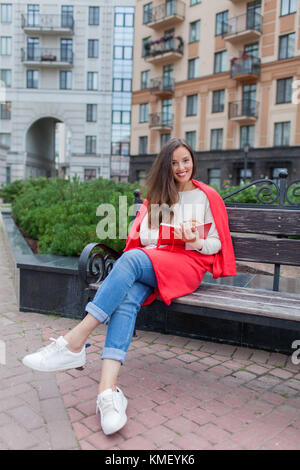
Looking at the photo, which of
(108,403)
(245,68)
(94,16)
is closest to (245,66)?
(245,68)

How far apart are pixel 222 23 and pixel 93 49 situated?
43.5 feet

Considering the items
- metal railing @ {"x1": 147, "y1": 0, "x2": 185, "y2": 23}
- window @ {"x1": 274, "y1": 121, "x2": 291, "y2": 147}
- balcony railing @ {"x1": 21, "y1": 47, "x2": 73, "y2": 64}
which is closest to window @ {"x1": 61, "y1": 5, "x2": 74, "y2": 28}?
balcony railing @ {"x1": 21, "y1": 47, "x2": 73, "y2": 64}

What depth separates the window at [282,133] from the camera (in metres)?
26.6

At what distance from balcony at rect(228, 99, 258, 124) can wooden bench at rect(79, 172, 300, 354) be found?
82.5ft

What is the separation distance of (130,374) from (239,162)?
2700 cm

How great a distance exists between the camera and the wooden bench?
9.00 ft

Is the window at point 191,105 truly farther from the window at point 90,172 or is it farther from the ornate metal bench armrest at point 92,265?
the ornate metal bench armrest at point 92,265

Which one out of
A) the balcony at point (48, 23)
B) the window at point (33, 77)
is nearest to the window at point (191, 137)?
the balcony at point (48, 23)

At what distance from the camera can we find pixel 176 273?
2.85 meters

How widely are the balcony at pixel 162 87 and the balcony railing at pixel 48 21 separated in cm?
976

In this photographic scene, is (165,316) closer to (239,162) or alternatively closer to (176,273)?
(176,273)

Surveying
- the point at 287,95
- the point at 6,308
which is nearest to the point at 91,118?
the point at 287,95

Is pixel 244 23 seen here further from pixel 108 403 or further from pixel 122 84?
pixel 108 403

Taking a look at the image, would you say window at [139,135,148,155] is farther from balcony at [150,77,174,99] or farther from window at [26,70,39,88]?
window at [26,70,39,88]
